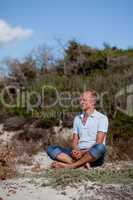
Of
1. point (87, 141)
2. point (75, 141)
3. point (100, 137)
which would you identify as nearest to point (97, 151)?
point (100, 137)

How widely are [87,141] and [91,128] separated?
21 cm

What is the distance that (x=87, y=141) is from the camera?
775 centimetres

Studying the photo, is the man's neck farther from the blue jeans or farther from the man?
the blue jeans

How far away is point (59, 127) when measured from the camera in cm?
1475

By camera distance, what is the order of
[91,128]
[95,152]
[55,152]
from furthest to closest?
[55,152], [91,128], [95,152]

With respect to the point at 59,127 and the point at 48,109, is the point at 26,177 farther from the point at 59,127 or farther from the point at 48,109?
the point at 48,109

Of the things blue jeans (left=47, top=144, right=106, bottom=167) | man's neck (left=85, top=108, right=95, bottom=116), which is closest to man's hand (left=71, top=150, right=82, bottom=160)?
blue jeans (left=47, top=144, right=106, bottom=167)

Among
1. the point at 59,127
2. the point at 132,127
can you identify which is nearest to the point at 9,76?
the point at 59,127

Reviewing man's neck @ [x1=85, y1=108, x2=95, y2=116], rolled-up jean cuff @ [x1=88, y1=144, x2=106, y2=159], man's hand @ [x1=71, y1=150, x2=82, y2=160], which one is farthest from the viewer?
man's neck @ [x1=85, y1=108, x2=95, y2=116]

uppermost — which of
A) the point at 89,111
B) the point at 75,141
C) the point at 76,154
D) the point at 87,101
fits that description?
the point at 87,101

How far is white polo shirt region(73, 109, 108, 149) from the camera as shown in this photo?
7652mm

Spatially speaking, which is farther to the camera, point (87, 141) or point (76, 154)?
point (87, 141)

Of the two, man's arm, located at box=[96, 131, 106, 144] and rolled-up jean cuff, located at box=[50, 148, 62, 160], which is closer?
Result: man's arm, located at box=[96, 131, 106, 144]

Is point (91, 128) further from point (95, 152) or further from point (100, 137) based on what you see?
point (95, 152)
